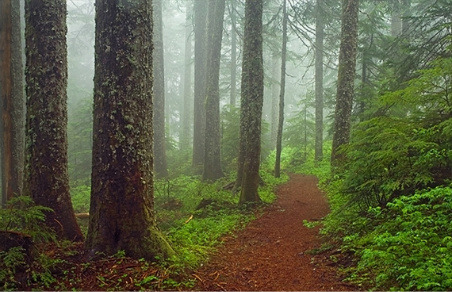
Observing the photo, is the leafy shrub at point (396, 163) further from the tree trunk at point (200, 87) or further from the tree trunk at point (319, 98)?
the tree trunk at point (319, 98)

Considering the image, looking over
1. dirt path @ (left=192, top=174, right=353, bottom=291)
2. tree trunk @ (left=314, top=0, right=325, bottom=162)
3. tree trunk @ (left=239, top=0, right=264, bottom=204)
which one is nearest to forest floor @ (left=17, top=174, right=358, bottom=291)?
dirt path @ (left=192, top=174, right=353, bottom=291)

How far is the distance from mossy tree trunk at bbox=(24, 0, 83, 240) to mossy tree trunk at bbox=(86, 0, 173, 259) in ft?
4.30

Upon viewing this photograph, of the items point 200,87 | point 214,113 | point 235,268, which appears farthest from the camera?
point 200,87

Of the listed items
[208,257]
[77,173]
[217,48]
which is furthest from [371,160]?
[77,173]

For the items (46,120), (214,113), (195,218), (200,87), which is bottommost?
(195,218)

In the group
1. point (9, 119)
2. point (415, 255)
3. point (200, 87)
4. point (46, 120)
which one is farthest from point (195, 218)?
point (200, 87)

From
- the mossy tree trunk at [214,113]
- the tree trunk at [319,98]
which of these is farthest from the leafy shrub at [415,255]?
the tree trunk at [319,98]

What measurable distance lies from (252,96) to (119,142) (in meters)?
5.91

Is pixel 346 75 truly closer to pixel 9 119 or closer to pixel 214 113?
pixel 214 113

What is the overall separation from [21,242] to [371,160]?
5.65 m

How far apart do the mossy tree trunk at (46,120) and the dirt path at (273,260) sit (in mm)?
2660

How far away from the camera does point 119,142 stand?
4.52 meters

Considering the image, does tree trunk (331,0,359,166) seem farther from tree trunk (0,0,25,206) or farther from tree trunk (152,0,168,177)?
tree trunk (0,0,25,206)

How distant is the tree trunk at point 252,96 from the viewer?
9.63 m
